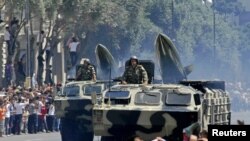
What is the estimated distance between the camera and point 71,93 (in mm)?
33062

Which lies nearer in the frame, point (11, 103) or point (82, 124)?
point (82, 124)

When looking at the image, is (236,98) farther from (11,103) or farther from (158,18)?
(11,103)

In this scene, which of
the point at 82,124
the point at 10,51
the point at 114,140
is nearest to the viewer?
the point at 114,140

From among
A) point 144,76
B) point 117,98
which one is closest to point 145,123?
point 117,98

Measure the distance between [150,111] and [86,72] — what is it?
284 inches

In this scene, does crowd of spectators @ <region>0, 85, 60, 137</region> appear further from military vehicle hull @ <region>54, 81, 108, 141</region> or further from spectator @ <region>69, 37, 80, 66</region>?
spectator @ <region>69, 37, 80, 66</region>

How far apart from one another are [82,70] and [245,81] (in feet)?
296

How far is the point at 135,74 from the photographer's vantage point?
1184 inches

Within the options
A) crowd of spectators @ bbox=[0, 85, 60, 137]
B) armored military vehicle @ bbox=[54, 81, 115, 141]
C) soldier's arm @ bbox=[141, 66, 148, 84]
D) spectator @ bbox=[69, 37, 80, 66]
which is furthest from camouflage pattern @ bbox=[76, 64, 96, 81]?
spectator @ bbox=[69, 37, 80, 66]

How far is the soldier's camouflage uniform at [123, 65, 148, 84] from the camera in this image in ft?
98.2

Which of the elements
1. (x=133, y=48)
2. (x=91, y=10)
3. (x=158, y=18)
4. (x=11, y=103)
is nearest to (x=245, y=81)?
(x=158, y=18)

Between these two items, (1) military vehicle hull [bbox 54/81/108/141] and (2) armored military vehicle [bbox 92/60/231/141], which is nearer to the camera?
(2) armored military vehicle [bbox 92/60/231/141]

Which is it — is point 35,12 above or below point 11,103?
above

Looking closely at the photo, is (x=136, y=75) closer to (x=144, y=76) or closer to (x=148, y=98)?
(x=144, y=76)
